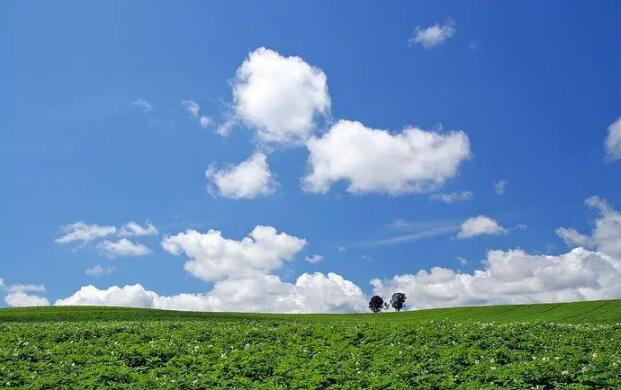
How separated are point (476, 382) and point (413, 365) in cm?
325

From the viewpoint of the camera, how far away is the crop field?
1714 centimetres

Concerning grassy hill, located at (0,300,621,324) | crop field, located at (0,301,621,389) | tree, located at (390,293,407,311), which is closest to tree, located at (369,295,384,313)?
tree, located at (390,293,407,311)

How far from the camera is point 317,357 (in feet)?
69.8

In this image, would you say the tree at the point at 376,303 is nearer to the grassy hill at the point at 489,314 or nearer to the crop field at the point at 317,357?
the grassy hill at the point at 489,314

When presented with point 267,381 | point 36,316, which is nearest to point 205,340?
point 267,381

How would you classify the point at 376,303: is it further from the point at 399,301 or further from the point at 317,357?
the point at 317,357

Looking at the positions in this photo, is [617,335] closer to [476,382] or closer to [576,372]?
[576,372]

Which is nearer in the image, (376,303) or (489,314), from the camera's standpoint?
(489,314)

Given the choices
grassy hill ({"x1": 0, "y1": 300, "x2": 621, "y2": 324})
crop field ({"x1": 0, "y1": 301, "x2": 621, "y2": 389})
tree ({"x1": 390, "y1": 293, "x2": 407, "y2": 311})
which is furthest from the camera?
tree ({"x1": 390, "y1": 293, "x2": 407, "y2": 311})

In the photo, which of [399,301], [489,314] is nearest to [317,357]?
[489,314]

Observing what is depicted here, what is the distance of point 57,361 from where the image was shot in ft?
71.3

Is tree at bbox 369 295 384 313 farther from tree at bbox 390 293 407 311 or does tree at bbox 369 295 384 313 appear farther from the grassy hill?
the grassy hill

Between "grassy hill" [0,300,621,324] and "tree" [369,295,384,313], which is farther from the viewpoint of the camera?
"tree" [369,295,384,313]

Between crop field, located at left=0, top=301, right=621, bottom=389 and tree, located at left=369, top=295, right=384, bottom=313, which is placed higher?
tree, located at left=369, top=295, right=384, bottom=313
